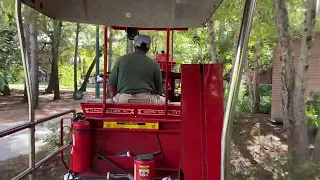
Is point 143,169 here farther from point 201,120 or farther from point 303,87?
point 303,87

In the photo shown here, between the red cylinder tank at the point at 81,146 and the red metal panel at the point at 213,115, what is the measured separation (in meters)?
1.64

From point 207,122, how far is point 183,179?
610 mm

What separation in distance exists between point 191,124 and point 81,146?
1.59m

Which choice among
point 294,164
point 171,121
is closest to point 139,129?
point 171,121

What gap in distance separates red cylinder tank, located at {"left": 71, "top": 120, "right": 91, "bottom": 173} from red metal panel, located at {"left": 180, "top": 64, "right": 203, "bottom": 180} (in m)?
1.42

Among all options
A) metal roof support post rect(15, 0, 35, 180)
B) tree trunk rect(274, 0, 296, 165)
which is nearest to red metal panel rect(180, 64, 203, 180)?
metal roof support post rect(15, 0, 35, 180)

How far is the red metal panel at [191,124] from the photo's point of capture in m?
3.46

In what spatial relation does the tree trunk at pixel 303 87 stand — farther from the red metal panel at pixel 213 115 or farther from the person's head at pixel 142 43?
the red metal panel at pixel 213 115

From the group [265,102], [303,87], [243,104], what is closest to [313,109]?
[303,87]

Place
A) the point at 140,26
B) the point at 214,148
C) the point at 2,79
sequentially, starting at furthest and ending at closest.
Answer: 1. the point at 2,79
2. the point at 140,26
3. the point at 214,148

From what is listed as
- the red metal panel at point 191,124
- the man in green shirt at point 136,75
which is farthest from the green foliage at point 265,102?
the red metal panel at point 191,124

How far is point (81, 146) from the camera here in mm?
4438

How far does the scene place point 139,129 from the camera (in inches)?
176

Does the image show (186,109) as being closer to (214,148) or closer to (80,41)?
(214,148)
